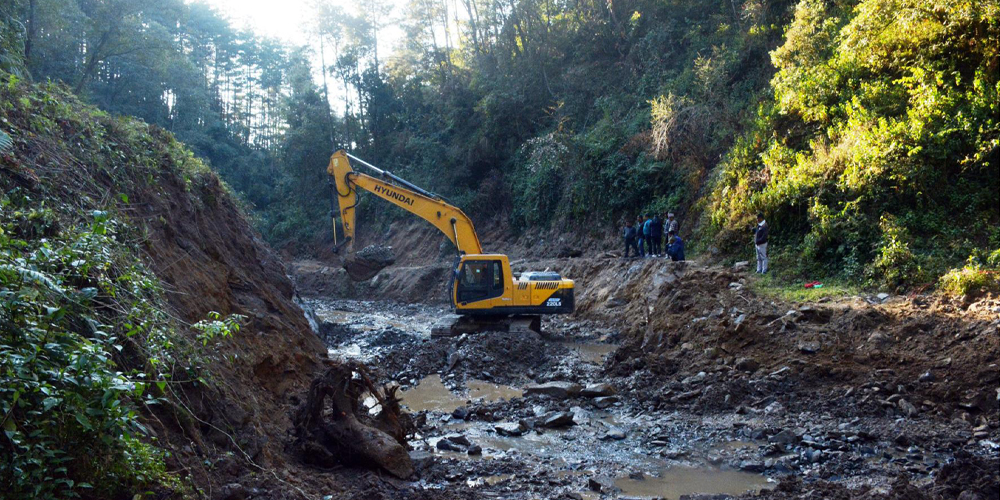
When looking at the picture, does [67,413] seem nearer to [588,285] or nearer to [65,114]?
[65,114]

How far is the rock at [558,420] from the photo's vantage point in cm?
800

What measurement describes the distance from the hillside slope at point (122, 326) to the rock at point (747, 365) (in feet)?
19.8

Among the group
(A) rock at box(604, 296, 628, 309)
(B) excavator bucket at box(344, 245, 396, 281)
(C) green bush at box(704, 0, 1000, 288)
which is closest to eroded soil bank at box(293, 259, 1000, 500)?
(C) green bush at box(704, 0, 1000, 288)

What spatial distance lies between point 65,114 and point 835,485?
27.8 feet

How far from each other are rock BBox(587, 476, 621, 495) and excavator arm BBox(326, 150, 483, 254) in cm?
971

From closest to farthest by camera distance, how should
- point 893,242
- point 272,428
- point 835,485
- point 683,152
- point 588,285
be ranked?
point 835,485 < point 272,428 < point 893,242 < point 588,285 < point 683,152

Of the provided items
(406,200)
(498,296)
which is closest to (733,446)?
(498,296)

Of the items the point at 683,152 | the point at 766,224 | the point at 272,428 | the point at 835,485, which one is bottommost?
the point at 835,485

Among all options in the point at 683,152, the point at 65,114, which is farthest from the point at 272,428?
the point at 683,152

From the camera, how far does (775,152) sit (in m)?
15.8

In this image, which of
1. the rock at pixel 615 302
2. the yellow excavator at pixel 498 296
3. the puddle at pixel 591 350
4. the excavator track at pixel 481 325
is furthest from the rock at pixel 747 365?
the rock at pixel 615 302

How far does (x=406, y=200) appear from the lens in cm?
1611

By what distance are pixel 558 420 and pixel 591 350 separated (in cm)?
557

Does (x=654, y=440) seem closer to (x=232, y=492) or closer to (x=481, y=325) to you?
(x=232, y=492)
